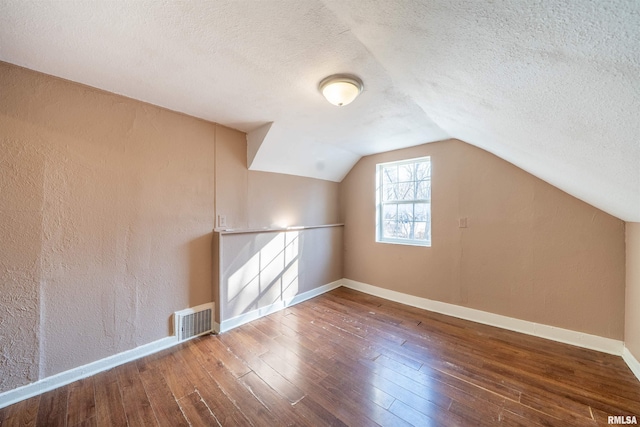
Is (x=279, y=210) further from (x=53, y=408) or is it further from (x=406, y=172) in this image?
(x=53, y=408)

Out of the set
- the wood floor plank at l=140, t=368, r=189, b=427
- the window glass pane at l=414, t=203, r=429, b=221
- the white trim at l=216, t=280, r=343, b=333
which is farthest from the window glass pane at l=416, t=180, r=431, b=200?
the wood floor plank at l=140, t=368, r=189, b=427

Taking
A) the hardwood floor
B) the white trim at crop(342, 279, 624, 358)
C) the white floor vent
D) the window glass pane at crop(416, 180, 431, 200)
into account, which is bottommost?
the hardwood floor

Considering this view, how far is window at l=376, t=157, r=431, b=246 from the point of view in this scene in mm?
3287

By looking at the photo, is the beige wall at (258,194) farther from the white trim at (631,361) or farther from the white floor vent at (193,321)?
the white trim at (631,361)

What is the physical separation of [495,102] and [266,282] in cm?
279

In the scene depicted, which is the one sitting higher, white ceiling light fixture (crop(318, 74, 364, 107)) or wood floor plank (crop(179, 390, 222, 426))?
white ceiling light fixture (crop(318, 74, 364, 107))

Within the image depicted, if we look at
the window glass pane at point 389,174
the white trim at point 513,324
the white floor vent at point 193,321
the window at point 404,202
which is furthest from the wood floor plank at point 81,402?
the window glass pane at point 389,174

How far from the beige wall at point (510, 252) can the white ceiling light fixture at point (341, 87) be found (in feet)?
6.16

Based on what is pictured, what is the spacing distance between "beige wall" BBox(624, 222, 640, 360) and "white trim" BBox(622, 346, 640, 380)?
3cm

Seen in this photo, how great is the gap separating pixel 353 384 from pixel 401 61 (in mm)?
2206

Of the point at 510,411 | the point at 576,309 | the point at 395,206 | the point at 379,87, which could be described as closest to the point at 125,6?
the point at 379,87

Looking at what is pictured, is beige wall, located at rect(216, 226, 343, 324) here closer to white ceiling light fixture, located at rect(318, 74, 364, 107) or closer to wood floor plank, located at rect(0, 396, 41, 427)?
wood floor plank, located at rect(0, 396, 41, 427)

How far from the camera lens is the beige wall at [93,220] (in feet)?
5.19

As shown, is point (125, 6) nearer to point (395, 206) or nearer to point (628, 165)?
point (628, 165)
